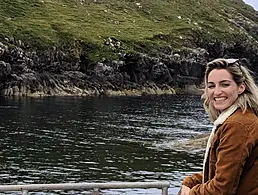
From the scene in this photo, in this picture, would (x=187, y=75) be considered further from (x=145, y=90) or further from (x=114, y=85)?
(x=114, y=85)

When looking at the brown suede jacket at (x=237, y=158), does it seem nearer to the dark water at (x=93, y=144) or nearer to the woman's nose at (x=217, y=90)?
the woman's nose at (x=217, y=90)

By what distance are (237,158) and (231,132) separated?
0.90 ft

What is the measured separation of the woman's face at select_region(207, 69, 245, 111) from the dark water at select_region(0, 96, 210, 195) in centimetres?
2502

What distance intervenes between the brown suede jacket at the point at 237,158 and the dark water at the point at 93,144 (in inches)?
998

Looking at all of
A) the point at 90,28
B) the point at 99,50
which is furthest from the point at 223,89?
the point at 90,28

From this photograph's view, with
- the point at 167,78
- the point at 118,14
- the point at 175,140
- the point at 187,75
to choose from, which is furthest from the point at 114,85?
the point at 175,140

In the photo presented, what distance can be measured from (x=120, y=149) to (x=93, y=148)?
277cm

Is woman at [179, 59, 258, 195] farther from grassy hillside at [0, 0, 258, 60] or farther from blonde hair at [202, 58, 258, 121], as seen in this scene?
grassy hillside at [0, 0, 258, 60]

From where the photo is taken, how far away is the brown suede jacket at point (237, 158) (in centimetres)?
529

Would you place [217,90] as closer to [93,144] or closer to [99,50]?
[93,144]

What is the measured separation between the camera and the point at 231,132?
211 inches

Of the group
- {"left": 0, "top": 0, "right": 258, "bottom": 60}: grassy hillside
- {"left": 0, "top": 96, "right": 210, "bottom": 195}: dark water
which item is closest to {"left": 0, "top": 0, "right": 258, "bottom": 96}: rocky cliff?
{"left": 0, "top": 0, "right": 258, "bottom": 60}: grassy hillside

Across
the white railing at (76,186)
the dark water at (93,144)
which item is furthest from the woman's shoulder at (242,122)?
the dark water at (93,144)

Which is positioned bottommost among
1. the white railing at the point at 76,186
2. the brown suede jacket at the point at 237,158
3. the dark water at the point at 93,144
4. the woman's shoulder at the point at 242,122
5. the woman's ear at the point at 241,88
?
the dark water at the point at 93,144
